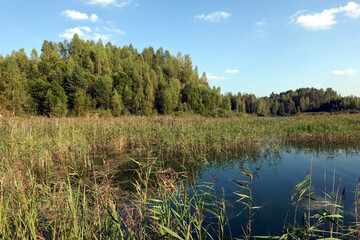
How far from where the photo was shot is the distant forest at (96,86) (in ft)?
103

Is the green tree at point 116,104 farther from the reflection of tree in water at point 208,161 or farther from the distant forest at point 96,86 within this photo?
the reflection of tree in water at point 208,161

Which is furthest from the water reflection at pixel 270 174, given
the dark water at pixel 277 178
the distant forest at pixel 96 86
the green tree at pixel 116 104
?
the green tree at pixel 116 104

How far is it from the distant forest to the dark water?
2131cm

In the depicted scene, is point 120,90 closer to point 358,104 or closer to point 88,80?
point 88,80

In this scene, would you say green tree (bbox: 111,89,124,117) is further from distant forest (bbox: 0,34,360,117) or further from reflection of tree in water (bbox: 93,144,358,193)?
reflection of tree in water (bbox: 93,144,358,193)

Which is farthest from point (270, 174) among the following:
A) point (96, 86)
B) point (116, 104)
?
point (96, 86)

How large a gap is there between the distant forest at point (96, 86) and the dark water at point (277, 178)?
21309 mm

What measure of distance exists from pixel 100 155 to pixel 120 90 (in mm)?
35526

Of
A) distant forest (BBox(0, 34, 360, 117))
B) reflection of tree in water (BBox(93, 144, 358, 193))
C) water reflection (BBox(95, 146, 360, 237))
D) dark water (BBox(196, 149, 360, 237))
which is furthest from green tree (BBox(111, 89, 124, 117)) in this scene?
dark water (BBox(196, 149, 360, 237))

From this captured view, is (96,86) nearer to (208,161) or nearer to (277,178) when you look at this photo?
(208,161)

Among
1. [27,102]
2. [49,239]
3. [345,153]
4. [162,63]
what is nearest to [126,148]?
[49,239]

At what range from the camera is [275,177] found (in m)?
6.82

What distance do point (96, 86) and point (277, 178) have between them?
38.1m

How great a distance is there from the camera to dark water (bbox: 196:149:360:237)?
4305 millimetres
